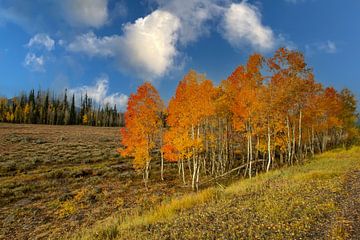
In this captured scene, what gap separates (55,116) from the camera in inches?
4080

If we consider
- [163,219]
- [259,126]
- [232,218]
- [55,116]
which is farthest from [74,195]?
[55,116]

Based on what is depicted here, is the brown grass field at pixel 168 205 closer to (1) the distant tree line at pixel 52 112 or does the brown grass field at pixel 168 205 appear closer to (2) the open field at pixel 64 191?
(2) the open field at pixel 64 191

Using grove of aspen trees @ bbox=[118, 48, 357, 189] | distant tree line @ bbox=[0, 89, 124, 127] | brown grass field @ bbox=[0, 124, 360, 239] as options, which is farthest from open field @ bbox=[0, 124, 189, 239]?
distant tree line @ bbox=[0, 89, 124, 127]

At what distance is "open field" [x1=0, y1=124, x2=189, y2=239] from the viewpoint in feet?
49.6

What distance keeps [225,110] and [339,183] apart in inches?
545

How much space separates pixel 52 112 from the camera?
100375 millimetres

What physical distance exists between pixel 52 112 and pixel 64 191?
298ft

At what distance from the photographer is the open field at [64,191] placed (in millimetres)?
15133

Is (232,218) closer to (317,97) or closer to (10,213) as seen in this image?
(10,213)

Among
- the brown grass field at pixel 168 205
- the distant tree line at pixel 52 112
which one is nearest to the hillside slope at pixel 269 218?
the brown grass field at pixel 168 205

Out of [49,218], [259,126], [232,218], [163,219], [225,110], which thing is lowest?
[49,218]

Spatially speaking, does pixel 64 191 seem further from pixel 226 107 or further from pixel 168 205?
pixel 226 107

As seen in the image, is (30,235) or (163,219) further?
(30,235)

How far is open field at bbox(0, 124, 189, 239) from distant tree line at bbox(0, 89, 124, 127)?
221 ft
